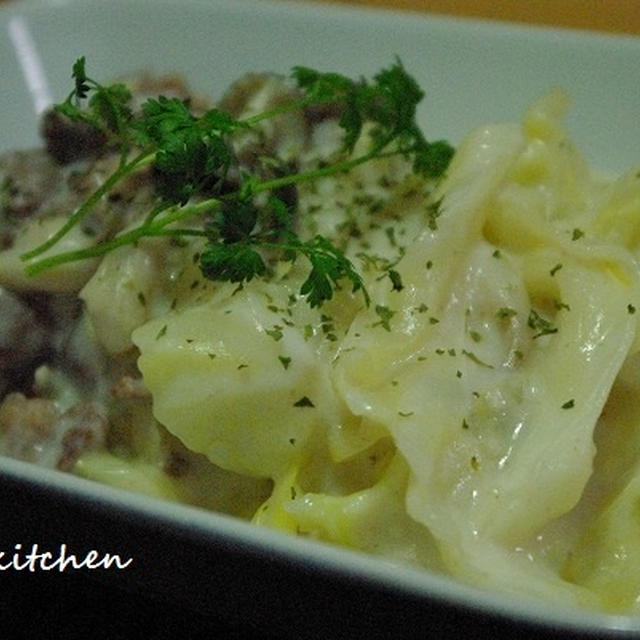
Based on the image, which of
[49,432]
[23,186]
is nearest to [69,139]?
[23,186]

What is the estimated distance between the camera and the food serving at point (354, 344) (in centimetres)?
143

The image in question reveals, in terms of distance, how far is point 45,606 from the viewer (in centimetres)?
154

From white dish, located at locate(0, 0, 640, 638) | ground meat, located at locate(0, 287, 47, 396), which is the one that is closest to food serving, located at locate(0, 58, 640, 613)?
ground meat, located at locate(0, 287, 47, 396)

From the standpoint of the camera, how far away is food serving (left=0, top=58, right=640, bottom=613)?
1.43 meters

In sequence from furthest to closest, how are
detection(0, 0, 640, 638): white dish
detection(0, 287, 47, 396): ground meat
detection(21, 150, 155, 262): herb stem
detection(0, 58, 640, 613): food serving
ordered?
detection(0, 0, 640, 638): white dish → detection(0, 287, 47, 396): ground meat → detection(21, 150, 155, 262): herb stem → detection(0, 58, 640, 613): food serving

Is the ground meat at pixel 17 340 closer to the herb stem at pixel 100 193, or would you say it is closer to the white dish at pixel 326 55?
the herb stem at pixel 100 193

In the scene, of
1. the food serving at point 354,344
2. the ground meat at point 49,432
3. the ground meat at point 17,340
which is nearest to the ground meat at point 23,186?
the food serving at point 354,344

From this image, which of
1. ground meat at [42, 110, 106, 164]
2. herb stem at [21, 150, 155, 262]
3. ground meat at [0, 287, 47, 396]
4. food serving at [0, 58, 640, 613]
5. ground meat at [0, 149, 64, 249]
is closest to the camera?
food serving at [0, 58, 640, 613]

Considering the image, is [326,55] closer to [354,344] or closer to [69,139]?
[69,139]

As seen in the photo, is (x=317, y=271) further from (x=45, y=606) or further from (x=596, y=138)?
(x=596, y=138)

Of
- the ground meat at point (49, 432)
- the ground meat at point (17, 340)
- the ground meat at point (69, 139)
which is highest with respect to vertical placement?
the ground meat at point (69, 139)

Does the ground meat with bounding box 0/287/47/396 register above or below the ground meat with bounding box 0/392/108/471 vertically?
above

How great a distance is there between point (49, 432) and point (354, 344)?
50 centimetres

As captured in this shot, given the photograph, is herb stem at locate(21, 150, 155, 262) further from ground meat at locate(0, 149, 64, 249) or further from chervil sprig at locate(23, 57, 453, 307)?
ground meat at locate(0, 149, 64, 249)
